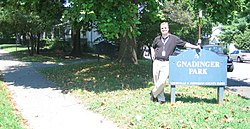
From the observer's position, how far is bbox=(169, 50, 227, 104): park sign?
24.9 ft

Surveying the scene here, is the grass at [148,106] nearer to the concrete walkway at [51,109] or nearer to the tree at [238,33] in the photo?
the concrete walkway at [51,109]

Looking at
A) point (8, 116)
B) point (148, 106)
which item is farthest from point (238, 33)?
point (8, 116)

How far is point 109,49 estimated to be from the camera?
94.4 feet

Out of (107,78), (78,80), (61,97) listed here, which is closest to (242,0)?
(107,78)

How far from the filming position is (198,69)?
301 inches

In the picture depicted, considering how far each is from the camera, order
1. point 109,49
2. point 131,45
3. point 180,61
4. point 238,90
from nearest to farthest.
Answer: point 180,61 < point 238,90 < point 131,45 < point 109,49

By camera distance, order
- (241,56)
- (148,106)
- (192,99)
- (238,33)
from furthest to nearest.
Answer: (238,33), (241,56), (192,99), (148,106)

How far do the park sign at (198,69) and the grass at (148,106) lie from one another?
51 centimetres

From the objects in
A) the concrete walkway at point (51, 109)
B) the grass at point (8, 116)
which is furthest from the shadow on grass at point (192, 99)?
the grass at point (8, 116)

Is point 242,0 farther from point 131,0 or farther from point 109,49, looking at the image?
point 109,49

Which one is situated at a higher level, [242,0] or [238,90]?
[242,0]

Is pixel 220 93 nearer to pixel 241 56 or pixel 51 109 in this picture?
pixel 51 109

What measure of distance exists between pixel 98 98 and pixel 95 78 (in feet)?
11.3

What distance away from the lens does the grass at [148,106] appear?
6.24 metres
